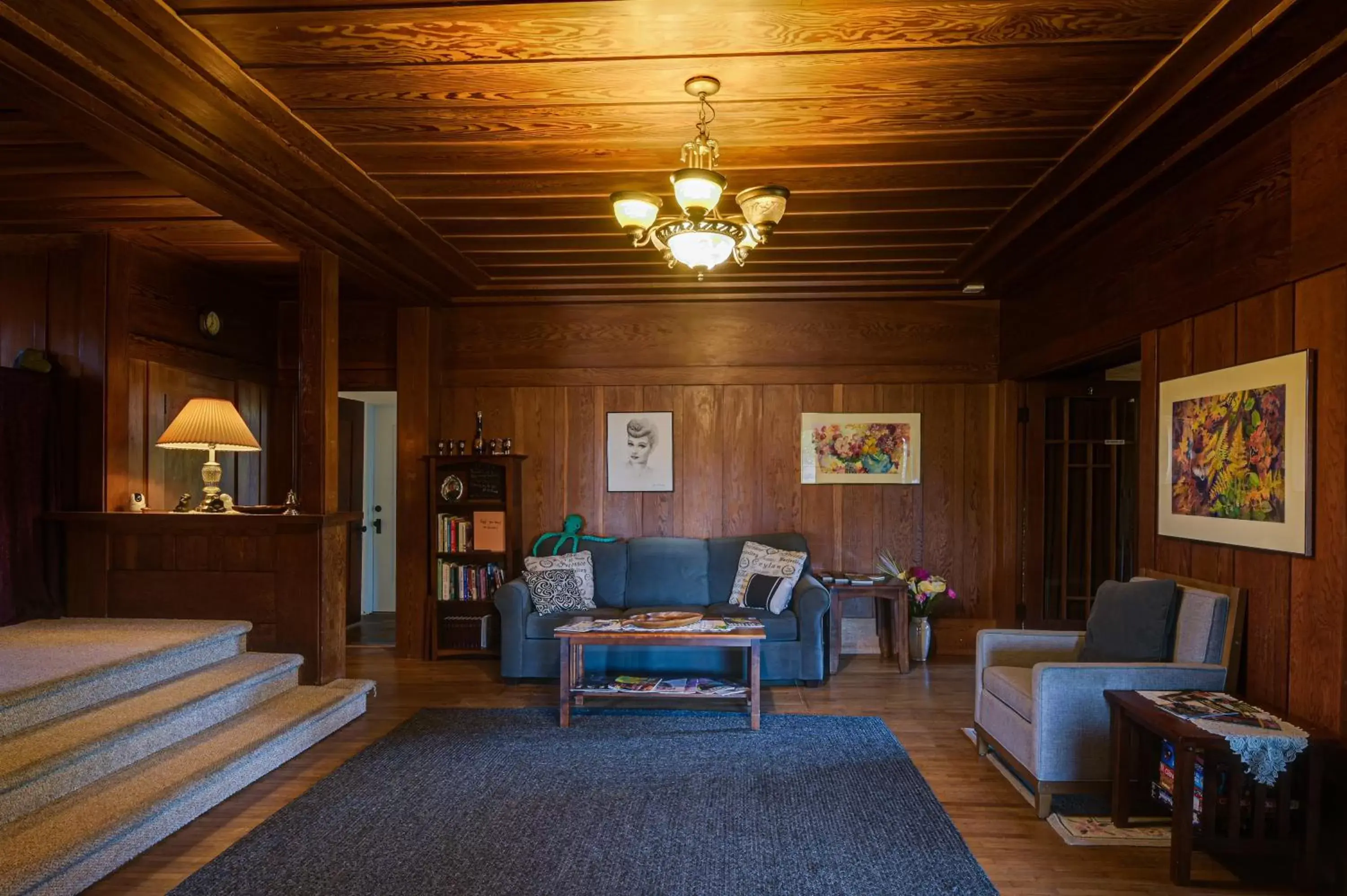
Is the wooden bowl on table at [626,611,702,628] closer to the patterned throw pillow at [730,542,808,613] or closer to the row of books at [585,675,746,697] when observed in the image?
the row of books at [585,675,746,697]

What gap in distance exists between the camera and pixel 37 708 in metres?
3.01

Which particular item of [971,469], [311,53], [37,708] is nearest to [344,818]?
[37,708]

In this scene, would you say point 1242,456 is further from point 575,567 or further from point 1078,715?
point 575,567

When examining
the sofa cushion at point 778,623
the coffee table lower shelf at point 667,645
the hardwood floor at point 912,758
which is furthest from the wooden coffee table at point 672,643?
the sofa cushion at point 778,623

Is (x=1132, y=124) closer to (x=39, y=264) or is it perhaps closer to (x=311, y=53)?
(x=311, y=53)

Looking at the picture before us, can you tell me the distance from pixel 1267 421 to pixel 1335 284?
0.54 meters

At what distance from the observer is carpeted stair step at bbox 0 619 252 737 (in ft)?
9.91

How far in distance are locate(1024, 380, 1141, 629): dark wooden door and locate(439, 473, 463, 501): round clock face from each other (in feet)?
13.3

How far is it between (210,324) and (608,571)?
3.22m

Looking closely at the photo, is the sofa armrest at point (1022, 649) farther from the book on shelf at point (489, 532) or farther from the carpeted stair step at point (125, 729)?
the carpeted stair step at point (125, 729)

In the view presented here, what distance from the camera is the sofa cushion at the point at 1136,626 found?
3.23 metres

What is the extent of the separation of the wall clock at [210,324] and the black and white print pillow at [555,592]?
107 inches

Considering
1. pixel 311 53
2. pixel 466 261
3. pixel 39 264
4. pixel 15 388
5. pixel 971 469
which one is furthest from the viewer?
pixel 971 469

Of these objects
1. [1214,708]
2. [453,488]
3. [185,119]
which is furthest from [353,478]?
[1214,708]
